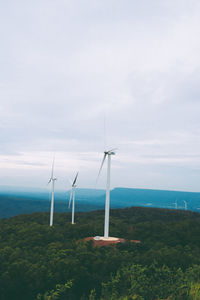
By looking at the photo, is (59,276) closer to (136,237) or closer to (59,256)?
(59,256)

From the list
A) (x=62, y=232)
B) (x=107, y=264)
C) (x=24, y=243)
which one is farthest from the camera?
(x=62, y=232)

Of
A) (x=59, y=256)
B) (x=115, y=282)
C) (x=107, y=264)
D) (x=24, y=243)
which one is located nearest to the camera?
(x=115, y=282)

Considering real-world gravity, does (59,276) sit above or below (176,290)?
below

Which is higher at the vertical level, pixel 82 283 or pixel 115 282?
pixel 115 282

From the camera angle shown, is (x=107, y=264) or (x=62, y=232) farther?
(x=62, y=232)

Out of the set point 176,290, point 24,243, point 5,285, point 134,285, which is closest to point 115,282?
point 134,285

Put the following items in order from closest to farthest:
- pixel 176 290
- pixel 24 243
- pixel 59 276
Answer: pixel 176 290
pixel 59 276
pixel 24 243

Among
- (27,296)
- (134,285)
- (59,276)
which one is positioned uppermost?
(134,285)

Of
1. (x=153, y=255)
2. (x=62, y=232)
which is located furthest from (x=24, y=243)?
(x=153, y=255)

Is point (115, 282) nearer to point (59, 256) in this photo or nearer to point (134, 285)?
point (134, 285)
